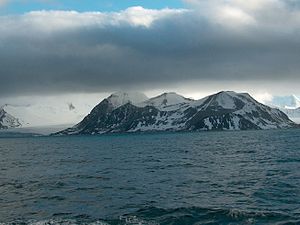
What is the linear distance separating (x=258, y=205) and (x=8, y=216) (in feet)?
75.8

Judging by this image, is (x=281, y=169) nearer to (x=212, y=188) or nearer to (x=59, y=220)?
(x=212, y=188)

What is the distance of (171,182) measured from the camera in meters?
61.6

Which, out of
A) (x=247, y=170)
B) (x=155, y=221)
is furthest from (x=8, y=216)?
(x=247, y=170)

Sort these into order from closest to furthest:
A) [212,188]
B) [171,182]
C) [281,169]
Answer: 1. [212,188]
2. [171,182]
3. [281,169]

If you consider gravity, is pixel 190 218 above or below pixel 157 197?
below

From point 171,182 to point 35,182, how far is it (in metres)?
20.0

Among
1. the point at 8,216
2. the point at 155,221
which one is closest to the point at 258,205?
the point at 155,221

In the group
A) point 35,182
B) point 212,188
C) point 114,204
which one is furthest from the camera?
point 35,182

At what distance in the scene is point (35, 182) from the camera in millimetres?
67188

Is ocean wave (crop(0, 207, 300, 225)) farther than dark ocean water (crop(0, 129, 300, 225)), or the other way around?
dark ocean water (crop(0, 129, 300, 225))

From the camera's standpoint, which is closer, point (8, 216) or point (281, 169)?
point (8, 216)

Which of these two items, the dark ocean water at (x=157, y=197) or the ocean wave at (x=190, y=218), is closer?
the ocean wave at (x=190, y=218)

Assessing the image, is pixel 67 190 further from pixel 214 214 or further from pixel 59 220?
pixel 214 214

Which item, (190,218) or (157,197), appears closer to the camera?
(190,218)
